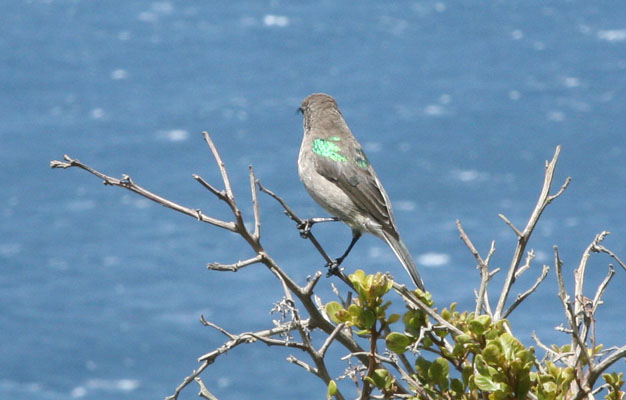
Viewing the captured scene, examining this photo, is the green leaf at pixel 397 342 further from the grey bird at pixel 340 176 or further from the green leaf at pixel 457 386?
the grey bird at pixel 340 176

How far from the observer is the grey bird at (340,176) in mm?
4824

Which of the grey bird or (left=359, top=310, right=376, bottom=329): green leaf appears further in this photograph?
the grey bird

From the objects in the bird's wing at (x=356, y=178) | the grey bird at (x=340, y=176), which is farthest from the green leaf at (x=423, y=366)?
the bird's wing at (x=356, y=178)

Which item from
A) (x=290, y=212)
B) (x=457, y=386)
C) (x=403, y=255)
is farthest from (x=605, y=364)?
(x=403, y=255)

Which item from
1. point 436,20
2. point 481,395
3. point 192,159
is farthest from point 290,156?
point 481,395

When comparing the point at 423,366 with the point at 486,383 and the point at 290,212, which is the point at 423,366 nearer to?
the point at 486,383

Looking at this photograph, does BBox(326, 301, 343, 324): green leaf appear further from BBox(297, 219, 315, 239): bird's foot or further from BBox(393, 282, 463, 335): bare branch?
BBox(297, 219, 315, 239): bird's foot

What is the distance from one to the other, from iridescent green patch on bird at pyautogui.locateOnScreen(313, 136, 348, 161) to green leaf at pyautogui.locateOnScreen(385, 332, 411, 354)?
2794 millimetres

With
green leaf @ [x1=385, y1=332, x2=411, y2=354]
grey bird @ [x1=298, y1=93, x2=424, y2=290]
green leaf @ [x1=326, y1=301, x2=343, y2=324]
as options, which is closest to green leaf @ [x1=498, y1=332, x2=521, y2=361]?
green leaf @ [x1=385, y1=332, x2=411, y2=354]

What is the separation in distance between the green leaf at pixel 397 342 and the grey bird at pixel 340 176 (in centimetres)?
233

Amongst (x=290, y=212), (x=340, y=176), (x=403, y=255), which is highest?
(x=340, y=176)

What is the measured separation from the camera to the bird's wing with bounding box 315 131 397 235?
15.8 feet

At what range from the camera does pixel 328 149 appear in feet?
16.6

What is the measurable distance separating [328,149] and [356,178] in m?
0.20
